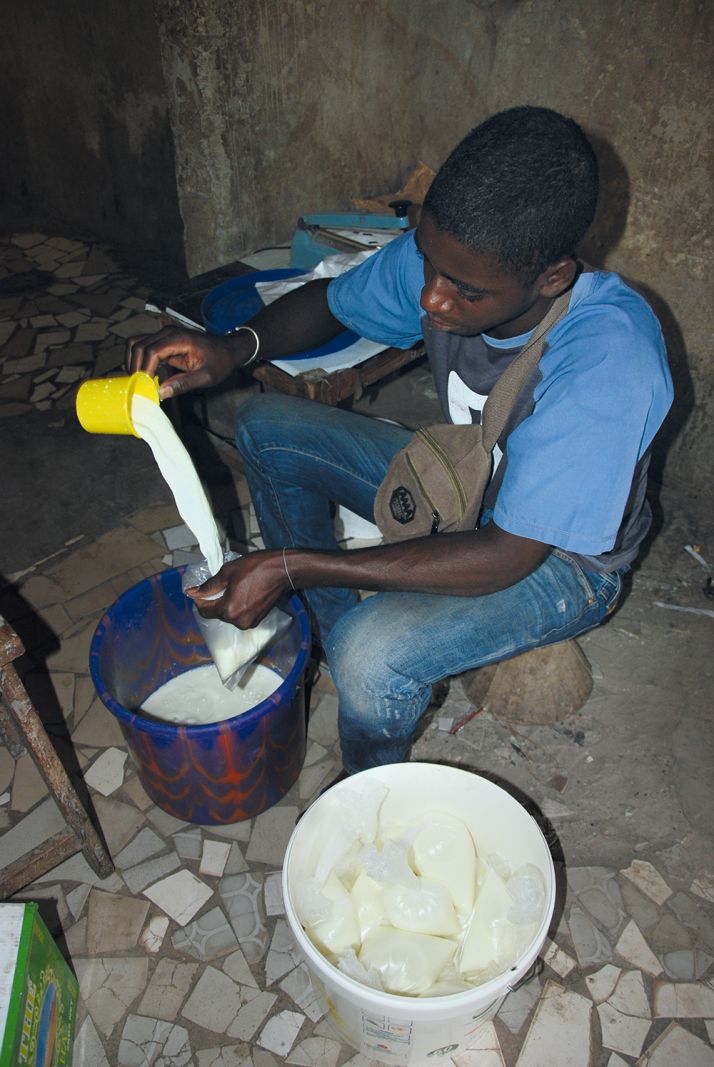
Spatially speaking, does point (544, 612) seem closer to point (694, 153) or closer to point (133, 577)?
point (133, 577)

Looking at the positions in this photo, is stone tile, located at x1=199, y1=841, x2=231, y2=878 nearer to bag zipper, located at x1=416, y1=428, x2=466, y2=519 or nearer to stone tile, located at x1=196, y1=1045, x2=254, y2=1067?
stone tile, located at x1=196, y1=1045, x2=254, y2=1067

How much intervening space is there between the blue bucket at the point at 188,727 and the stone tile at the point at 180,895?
0.51ft

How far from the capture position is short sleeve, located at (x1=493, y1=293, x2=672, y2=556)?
5.16 feet

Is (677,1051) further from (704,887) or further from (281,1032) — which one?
(281,1032)

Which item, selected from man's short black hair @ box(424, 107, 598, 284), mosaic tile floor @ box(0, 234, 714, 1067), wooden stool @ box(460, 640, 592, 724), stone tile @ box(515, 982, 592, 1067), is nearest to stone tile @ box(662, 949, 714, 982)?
mosaic tile floor @ box(0, 234, 714, 1067)

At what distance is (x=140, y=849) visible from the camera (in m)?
2.18

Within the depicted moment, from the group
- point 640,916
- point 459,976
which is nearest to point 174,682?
point 459,976

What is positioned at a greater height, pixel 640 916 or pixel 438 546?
pixel 438 546

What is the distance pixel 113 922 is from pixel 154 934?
0.37 ft

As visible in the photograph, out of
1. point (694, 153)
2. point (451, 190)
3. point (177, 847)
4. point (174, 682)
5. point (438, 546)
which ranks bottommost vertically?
point (177, 847)

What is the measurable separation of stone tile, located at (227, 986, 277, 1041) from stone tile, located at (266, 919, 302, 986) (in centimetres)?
4

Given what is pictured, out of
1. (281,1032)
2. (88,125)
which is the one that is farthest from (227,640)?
(88,125)

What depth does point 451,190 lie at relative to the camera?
1493 millimetres

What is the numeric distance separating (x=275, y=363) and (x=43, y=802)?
1.49 metres
